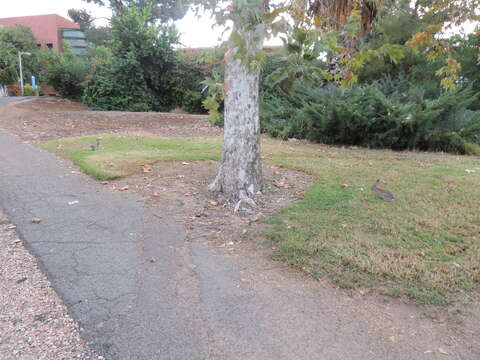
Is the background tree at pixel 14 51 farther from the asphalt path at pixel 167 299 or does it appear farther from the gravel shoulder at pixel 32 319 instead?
the gravel shoulder at pixel 32 319

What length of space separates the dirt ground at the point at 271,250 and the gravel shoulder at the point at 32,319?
142 cm

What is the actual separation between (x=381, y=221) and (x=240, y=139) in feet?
6.74

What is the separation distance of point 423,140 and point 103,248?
778 centimetres

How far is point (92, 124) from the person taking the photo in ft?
42.1

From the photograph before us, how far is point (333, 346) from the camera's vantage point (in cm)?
236

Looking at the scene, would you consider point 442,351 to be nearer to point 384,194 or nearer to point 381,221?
point 381,221

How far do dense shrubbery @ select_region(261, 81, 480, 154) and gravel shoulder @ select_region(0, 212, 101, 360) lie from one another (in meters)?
6.41

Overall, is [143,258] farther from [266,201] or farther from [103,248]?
[266,201]

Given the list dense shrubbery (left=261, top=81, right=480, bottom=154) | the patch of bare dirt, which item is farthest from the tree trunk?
the patch of bare dirt

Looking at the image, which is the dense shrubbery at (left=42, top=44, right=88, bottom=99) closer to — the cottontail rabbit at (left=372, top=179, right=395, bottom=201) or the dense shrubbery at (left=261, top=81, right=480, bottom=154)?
the dense shrubbery at (left=261, top=81, right=480, bottom=154)

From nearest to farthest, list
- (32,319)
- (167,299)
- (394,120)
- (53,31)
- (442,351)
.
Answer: (442,351), (32,319), (167,299), (394,120), (53,31)

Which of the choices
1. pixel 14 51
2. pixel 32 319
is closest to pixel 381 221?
pixel 32 319

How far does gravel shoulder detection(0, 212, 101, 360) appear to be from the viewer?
2.25 meters

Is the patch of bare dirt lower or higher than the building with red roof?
lower
